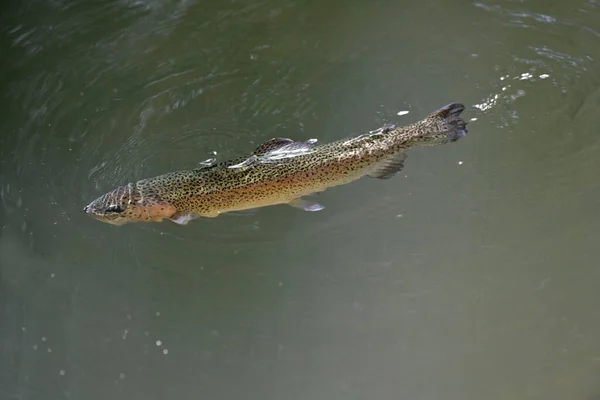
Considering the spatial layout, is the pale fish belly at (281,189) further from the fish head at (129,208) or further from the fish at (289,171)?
the fish head at (129,208)

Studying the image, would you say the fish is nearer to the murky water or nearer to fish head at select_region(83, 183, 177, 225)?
fish head at select_region(83, 183, 177, 225)

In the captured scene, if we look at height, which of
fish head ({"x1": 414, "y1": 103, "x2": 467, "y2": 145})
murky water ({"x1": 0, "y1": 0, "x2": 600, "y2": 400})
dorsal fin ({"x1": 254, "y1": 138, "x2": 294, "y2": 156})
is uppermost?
dorsal fin ({"x1": 254, "y1": 138, "x2": 294, "y2": 156})

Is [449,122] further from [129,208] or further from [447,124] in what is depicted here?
[129,208]

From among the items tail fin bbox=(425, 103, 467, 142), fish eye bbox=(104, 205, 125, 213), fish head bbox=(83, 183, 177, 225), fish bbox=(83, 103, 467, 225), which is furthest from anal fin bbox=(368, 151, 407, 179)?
fish eye bbox=(104, 205, 125, 213)

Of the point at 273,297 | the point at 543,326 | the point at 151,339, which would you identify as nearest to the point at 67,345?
the point at 151,339

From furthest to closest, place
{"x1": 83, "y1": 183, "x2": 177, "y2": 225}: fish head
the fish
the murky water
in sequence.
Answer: the murky water
{"x1": 83, "y1": 183, "x2": 177, "y2": 225}: fish head
the fish

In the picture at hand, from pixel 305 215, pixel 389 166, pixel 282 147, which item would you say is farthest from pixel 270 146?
pixel 305 215
